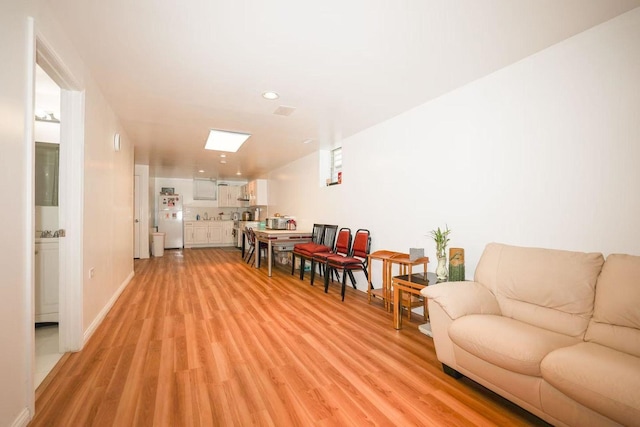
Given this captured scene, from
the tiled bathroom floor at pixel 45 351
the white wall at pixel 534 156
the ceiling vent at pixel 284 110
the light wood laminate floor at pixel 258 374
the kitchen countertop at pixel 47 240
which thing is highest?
the ceiling vent at pixel 284 110

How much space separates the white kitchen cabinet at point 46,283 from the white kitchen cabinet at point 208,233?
23.4 feet

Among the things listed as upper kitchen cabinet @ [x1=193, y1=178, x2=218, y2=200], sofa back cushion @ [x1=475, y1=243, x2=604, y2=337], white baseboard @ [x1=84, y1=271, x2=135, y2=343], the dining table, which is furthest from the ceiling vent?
upper kitchen cabinet @ [x1=193, y1=178, x2=218, y2=200]

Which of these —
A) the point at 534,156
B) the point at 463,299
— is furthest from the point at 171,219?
the point at 534,156

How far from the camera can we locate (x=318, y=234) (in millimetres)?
5332

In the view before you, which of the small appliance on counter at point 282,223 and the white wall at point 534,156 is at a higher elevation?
the white wall at point 534,156

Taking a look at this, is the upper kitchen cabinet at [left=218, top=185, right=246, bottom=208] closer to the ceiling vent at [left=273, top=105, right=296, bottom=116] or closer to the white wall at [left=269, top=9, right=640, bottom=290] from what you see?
the ceiling vent at [left=273, top=105, right=296, bottom=116]

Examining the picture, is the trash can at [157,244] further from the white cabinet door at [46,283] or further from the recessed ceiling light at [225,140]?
the white cabinet door at [46,283]

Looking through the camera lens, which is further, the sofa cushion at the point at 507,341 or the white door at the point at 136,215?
the white door at the point at 136,215

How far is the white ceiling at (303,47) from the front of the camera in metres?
1.80

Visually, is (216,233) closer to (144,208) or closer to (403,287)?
(144,208)

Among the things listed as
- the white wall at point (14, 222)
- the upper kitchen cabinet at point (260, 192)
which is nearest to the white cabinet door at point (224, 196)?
the upper kitchen cabinet at point (260, 192)

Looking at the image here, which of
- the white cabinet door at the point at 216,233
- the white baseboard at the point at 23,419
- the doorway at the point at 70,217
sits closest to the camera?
the white baseboard at the point at 23,419

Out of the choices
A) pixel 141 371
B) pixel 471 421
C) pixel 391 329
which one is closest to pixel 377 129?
pixel 391 329

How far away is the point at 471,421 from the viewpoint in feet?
5.25
